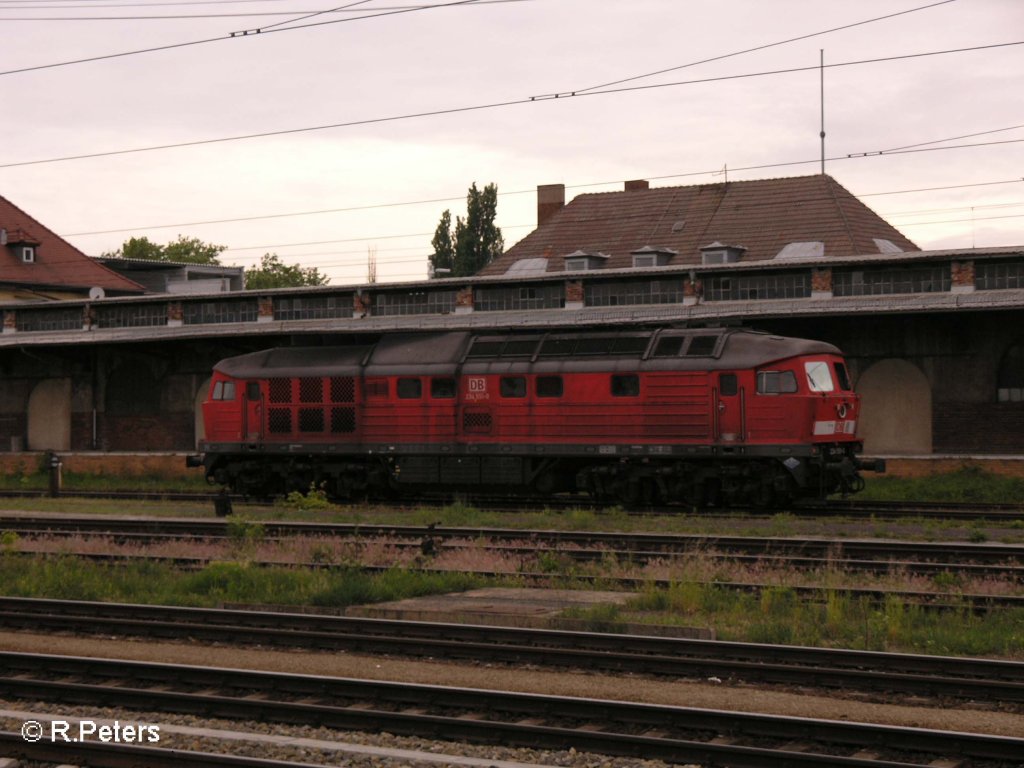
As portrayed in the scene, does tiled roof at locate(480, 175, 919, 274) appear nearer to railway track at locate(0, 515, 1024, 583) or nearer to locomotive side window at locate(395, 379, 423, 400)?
locomotive side window at locate(395, 379, 423, 400)

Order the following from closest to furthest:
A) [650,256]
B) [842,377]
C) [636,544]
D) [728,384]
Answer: [636,544]
[728,384]
[842,377]
[650,256]

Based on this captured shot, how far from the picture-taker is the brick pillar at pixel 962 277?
2805 cm

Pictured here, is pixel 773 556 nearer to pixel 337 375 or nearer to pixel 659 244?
pixel 337 375

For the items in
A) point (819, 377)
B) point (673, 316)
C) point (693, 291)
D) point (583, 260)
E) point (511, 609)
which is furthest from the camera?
point (583, 260)

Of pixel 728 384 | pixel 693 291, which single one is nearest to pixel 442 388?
pixel 728 384

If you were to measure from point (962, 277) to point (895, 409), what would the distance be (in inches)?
150

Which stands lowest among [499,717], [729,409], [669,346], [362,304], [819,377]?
[499,717]

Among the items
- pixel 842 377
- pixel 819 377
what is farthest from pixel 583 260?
pixel 819 377

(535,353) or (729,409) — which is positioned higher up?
(535,353)

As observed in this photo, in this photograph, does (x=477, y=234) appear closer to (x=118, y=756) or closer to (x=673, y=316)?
(x=673, y=316)

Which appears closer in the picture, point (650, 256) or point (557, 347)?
point (557, 347)

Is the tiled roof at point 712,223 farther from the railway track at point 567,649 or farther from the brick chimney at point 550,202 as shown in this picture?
the railway track at point 567,649

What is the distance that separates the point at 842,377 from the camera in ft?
84.6

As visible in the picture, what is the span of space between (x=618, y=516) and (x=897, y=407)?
9047 mm
